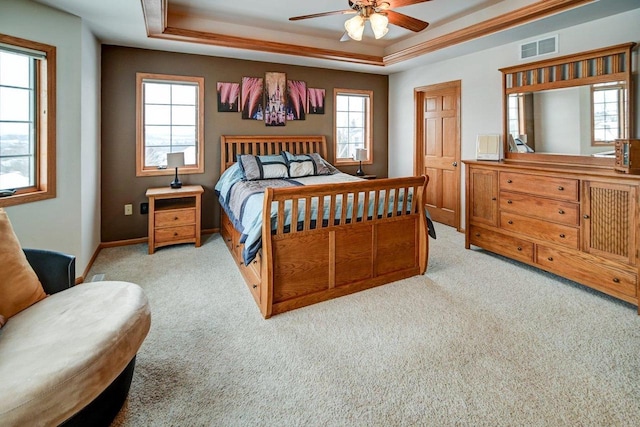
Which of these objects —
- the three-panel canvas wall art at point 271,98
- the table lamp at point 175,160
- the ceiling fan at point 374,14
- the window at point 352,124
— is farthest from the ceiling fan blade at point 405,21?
the table lamp at point 175,160

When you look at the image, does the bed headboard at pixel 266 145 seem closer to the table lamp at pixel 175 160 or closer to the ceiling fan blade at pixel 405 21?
the table lamp at pixel 175 160

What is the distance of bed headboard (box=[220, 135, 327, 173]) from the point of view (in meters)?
4.90

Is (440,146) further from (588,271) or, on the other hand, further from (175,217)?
(175,217)

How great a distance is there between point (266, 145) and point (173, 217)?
5.56ft

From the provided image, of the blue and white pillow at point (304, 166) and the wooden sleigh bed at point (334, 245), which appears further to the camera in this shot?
the blue and white pillow at point (304, 166)

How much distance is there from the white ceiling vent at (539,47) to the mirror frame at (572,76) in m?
0.12

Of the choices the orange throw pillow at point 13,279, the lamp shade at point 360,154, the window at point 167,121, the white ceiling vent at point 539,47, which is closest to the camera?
the orange throw pillow at point 13,279

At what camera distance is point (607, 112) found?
3.33 m

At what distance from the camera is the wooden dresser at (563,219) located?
277 centimetres

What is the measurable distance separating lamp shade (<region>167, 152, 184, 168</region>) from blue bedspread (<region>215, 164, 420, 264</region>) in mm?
569

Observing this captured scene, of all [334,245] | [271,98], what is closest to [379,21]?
[334,245]

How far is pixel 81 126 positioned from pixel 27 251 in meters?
1.82

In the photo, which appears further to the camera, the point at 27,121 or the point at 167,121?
the point at 167,121

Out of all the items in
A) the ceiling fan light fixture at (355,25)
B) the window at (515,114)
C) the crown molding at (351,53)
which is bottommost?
the window at (515,114)
